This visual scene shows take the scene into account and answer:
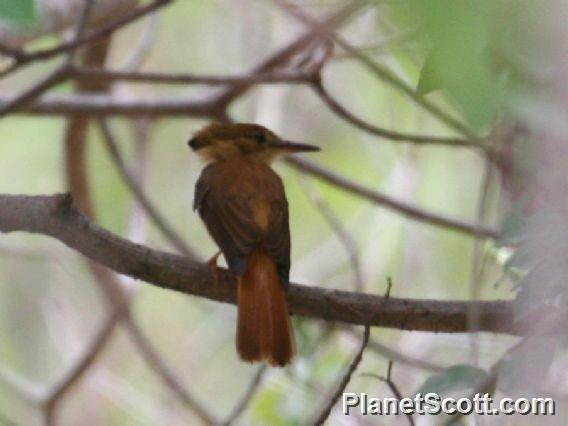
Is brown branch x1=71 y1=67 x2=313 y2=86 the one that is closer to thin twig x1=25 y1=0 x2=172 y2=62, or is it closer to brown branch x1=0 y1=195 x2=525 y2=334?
thin twig x1=25 y1=0 x2=172 y2=62

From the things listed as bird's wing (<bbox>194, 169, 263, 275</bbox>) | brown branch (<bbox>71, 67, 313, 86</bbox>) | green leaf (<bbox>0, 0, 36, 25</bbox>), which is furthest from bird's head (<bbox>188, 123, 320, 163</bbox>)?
green leaf (<bbox>0, 0, 36, 25</bbox>)

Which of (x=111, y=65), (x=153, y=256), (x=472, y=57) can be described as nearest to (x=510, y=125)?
(x=153, y=256)

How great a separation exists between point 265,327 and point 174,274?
25 cm

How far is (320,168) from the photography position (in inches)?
157

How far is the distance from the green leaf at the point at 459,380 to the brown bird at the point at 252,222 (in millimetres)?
402

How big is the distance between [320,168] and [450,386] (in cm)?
186

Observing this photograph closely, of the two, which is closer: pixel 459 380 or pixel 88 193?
pixel 459 380

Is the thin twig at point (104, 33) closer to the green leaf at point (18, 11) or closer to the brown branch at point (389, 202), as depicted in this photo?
the brown branch at point (389, 202)

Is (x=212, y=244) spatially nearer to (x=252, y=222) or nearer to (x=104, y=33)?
(x=104, y=33)

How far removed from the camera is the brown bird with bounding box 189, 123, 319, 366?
97.3 inches

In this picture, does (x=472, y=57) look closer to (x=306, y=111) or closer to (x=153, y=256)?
(x=153, y=256)

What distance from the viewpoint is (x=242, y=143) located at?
3344 millimetres

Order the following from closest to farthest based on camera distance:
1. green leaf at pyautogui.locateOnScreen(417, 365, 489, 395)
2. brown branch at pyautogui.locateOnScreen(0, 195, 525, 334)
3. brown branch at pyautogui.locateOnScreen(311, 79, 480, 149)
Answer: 1. green leaf at pyautogui.locateOnScreen(417, 365, 489, 395)
2. brown branch at pyautogui.locateOnScreen(0, 195, 525, 334)
3. brown branch at pyautogui.locateOnScreen(311, 79, 480, 149)

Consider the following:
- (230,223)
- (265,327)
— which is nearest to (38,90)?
(230,223)
